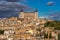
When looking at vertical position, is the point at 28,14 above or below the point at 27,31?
above

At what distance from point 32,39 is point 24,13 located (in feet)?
117

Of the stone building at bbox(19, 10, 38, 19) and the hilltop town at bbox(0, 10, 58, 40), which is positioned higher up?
the stone building at bbox(19, 10, 38, 19)

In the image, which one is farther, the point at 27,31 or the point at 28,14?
the point at 28,14

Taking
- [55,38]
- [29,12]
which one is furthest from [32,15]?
[55,38]

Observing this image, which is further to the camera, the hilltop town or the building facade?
the building facade

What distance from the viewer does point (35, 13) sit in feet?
172

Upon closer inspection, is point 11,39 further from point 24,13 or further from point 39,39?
point 24,13

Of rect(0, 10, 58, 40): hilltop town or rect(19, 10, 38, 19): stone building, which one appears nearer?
rect(0, 10, 58, 40): hilltop town

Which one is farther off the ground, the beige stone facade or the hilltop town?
the beige stone facade

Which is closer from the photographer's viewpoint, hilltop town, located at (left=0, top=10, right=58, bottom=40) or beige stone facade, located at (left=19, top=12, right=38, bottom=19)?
hilltop town, located at (left=0, top=10, right=58, bottom=40)

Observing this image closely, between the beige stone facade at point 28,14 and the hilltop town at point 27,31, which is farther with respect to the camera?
the beige stone facade at point 28,14

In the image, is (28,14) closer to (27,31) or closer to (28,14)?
(28,14)

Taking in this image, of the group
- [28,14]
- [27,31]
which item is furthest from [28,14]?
[27,31]

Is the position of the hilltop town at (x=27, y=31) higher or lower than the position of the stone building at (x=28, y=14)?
lower
